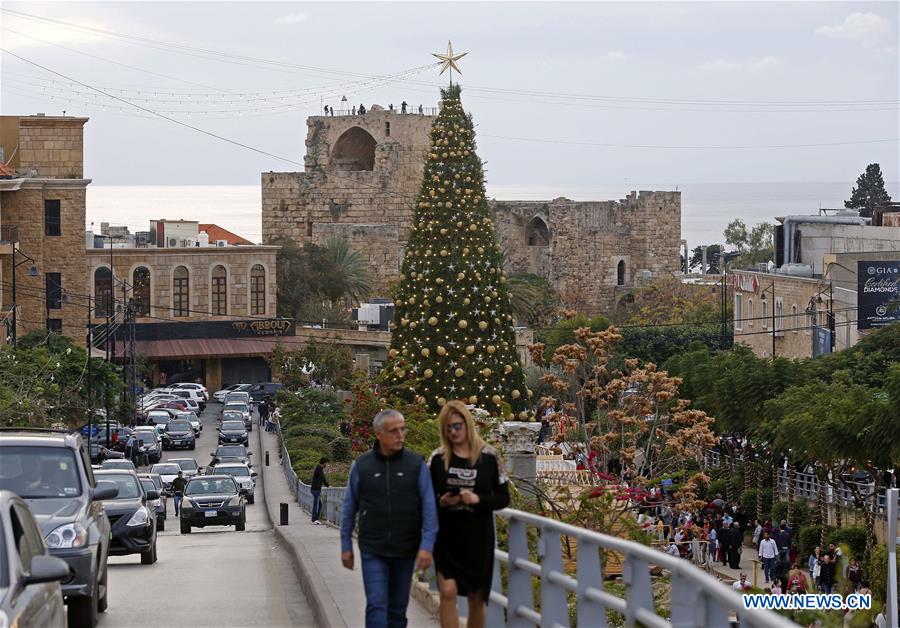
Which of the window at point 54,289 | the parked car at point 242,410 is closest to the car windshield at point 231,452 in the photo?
the parked car at point 242,410

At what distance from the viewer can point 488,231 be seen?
29.5 m

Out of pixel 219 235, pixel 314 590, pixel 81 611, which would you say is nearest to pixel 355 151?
pixel 219 235

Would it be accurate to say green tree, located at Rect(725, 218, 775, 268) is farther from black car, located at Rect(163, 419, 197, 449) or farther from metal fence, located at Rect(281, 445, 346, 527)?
metal fence, located at Rect(281, 445, 346, 527)

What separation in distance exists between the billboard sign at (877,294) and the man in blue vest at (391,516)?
133 feet

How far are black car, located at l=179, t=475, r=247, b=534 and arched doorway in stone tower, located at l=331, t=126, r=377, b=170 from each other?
7196 cm

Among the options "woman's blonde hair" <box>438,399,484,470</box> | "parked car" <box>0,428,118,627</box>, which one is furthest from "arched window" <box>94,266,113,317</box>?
"woman's blonde hair" <box>438,399,484,470</box>

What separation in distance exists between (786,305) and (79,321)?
29268mm

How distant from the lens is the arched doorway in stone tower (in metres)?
100

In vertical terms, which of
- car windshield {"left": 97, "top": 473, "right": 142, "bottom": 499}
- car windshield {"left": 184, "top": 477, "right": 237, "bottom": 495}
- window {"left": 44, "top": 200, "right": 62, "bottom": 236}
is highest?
window {"left": 44, "top": 200, "right": 62, "bottom": 236}

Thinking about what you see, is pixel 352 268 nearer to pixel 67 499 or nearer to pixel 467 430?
pixel 67 499

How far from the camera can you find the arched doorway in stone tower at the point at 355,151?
329ft

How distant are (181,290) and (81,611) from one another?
71.1 metres

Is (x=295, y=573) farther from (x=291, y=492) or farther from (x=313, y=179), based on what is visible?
(x=313, y=179)

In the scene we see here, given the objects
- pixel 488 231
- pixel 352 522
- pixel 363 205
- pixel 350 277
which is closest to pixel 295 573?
pixel 352 522
